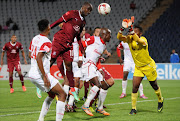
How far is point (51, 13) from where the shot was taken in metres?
26.4

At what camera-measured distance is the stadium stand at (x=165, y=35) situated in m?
21.0

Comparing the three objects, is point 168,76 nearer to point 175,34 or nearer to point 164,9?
point 175,34

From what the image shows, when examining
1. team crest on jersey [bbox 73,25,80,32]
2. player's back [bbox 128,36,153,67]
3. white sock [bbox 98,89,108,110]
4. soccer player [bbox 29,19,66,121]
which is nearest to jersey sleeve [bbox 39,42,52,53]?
soccer player [bbox 29,19,66,121]

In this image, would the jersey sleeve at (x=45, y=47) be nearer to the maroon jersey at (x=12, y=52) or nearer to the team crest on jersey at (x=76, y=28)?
the team crest on jersey at (x=76, y=28)

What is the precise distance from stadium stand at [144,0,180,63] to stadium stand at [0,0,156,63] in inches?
80.3

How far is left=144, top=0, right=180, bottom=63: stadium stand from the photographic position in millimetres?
21031

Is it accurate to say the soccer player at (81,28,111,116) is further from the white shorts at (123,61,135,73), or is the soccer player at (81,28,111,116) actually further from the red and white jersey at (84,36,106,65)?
the white shorts at (123,61,135,73)

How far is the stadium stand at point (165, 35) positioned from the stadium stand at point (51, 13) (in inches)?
80.3

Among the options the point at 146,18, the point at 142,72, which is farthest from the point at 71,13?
the point at 146,18

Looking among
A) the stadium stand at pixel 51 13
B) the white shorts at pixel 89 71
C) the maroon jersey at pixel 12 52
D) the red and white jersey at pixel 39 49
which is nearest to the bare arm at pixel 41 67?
the red and white jersey at pixel 39 49

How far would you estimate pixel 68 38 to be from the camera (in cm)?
635

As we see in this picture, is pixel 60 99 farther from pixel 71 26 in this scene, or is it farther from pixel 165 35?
pixel 165 35

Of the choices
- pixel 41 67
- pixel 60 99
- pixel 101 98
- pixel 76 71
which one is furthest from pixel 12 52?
pixel 41 67

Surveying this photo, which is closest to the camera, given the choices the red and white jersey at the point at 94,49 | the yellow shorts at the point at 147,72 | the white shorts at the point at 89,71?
the white shorts at the point at 89,71
